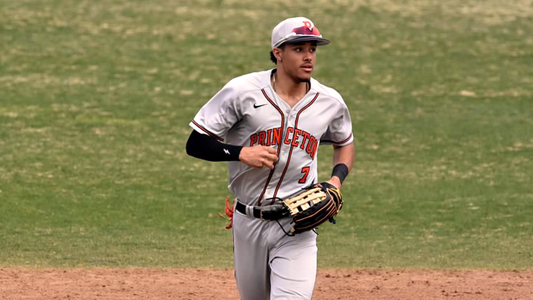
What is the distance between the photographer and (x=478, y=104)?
53.2ft

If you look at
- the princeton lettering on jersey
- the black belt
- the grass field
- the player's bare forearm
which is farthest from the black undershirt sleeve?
the grass field

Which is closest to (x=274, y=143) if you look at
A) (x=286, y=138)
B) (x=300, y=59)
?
(x=286, y=138)

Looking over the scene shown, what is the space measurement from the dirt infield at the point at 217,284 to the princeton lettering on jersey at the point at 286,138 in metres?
2.49

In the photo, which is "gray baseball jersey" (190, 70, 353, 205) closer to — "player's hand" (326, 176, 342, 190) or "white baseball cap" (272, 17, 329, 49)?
"player's hand" (326, 176, 342, 190)

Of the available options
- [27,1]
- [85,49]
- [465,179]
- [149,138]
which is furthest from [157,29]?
[465,179]

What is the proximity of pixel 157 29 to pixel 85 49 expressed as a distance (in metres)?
1.97

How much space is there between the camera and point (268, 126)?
5680 mm

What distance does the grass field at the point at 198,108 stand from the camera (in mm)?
9961

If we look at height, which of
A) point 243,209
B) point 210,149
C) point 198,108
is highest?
point 210,149

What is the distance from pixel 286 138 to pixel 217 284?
9.52ft

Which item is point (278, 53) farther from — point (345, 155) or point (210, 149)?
point (345, 155)

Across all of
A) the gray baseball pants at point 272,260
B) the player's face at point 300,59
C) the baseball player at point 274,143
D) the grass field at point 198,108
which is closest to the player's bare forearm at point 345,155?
the baseball player at point 274,143

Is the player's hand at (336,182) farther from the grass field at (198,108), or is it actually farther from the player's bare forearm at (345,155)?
the grass field at (198,108)

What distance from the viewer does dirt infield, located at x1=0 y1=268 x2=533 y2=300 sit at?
794 cm
